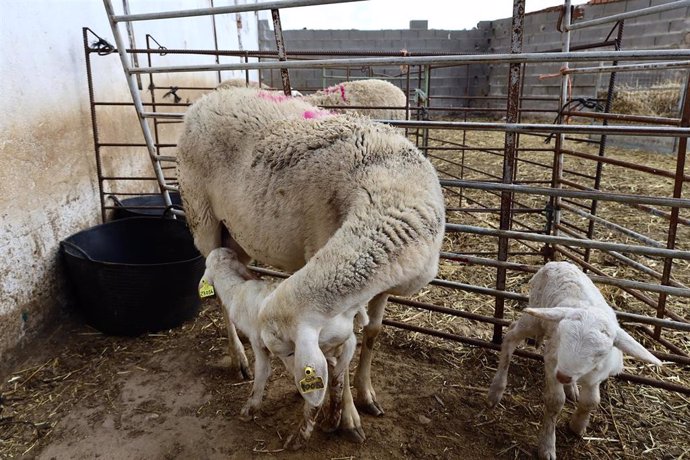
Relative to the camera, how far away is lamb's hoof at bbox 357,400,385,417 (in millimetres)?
2816

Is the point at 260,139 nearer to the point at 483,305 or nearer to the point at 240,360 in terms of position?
the point at 240,360

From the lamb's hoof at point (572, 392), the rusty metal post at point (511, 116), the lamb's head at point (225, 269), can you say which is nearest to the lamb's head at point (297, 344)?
the lamb's head at point (225, 269)

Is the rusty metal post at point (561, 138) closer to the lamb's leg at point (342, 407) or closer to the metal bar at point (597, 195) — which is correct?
the metal bar at point (597, 195)

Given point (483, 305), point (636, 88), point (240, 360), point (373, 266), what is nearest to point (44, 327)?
point (240, 360)

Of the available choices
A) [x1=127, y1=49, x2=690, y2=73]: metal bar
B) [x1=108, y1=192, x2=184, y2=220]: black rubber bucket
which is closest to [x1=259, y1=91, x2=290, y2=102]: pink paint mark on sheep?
[x1=127, y1=49, x2=690, y2=73]: metal bar

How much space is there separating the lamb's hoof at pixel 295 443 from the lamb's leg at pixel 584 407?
150 cm

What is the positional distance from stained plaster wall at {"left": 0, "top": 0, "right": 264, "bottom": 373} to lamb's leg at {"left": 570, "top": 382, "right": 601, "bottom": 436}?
3.64 m

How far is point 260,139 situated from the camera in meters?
2.84

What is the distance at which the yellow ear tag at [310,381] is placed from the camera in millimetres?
1769

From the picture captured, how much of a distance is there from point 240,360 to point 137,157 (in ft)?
10.4

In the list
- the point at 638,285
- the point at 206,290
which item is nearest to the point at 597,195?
the point at 638,285

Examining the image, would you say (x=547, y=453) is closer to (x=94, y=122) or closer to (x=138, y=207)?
(x=138, y=207)

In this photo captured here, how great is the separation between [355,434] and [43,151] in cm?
313

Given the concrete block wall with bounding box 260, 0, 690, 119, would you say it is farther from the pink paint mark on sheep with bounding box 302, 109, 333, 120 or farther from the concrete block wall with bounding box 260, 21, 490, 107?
the pink paint mark on sheep with bounding box 302, 109, 333, 120
